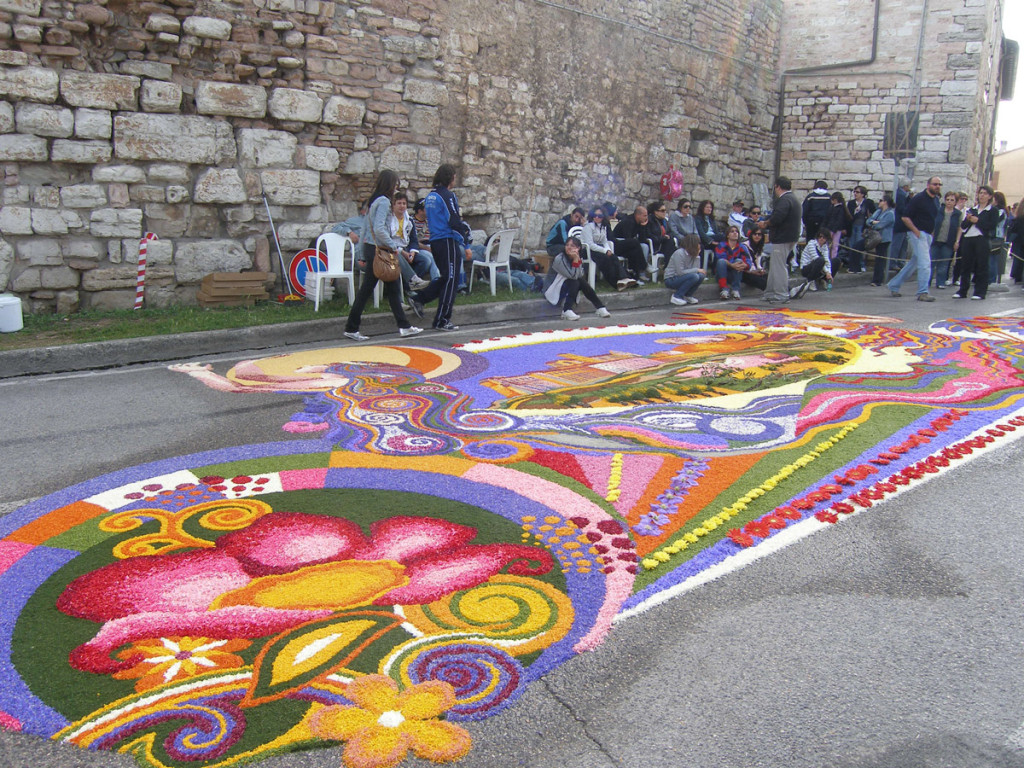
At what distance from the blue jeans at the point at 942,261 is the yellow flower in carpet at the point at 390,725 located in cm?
1452

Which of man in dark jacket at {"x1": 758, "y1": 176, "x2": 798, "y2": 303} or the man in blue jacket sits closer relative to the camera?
man in dark jacket at {"x1": 758, "y1": 176, "x2": 798, "y2": 303}

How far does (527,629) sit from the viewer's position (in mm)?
2811

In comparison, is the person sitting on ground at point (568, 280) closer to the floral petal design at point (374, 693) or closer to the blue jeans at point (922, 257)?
the blue jeans at point (922, 257)

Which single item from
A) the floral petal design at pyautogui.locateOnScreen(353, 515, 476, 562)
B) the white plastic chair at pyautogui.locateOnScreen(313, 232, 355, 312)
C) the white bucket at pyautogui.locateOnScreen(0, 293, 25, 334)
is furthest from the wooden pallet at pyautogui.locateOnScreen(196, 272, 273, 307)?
the floral petal design at pyautogui.locateOnScreen(353, 515, 476, 562)

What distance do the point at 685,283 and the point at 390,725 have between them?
1047 cm

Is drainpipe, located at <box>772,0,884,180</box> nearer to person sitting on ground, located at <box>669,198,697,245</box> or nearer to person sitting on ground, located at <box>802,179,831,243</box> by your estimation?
person sitting on ground, located at <box>802,179,831,243</box>

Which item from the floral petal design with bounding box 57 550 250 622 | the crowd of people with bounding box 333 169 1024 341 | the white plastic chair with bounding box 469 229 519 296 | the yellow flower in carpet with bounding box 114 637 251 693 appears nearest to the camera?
the yellow flower in carpet with bounding box 114 637 251 693

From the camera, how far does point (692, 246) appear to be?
12.0 m

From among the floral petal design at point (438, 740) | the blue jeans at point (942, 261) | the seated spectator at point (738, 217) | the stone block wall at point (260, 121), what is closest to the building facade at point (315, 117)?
the stone block wall at point (260, 121)

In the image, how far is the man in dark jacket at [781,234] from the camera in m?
12.0

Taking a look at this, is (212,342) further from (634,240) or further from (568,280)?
(634,240)

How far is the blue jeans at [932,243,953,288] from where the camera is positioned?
47.5ft

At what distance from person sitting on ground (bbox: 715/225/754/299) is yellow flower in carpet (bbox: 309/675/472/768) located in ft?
37.0

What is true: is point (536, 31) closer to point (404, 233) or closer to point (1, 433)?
point (404, 233)
